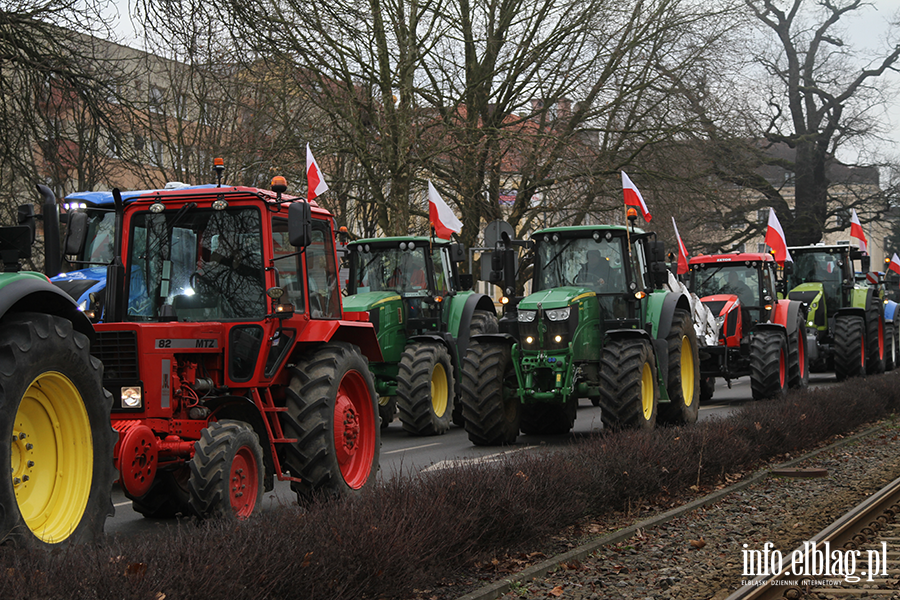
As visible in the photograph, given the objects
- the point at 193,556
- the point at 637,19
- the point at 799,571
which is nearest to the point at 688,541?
the point at 799,571

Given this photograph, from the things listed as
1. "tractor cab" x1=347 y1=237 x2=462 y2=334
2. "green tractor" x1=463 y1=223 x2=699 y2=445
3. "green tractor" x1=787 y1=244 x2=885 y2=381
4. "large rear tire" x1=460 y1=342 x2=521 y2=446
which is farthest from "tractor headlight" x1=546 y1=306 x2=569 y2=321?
"green tractor" x1=787 y1=244 x2=885 y2=381

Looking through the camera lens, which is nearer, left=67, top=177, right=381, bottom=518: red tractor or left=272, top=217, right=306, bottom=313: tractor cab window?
left=67, top=177, right=381, bottom=518: red tractor

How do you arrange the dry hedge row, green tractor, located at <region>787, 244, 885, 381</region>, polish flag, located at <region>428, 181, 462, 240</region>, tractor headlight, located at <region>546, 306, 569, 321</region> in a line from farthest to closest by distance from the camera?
green tractor, located at <region>787, 244, 885, 381</region> → polish flag, located at <region>428, 181, 462, 240</region> → tractor headlight, located at <region>546, 306, 569, 321</region> → the dry hedge row

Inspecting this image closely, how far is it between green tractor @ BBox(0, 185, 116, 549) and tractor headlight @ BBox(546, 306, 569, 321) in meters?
7.30

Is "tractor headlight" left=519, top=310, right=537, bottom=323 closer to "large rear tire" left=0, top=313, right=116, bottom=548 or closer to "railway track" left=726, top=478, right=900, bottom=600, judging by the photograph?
"railway track" left=726, top=478, right=900, bottom=600

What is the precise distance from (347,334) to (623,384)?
4.27m

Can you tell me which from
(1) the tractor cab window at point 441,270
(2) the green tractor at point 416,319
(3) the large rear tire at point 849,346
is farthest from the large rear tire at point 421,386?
(3) the large rear tire at point 849,346

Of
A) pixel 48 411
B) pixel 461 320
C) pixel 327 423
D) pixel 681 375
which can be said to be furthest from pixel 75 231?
pixel 461 320

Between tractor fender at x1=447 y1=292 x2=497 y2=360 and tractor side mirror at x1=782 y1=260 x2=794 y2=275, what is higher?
tractor side mirror at x1=782 y1=260 x2=794 y2=275

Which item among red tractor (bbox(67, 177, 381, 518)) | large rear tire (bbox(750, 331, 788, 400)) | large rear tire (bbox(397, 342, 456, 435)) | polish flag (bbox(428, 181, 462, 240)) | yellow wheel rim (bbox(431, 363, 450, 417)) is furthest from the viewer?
large rear tire (bbox(750, 331, 788, 400))

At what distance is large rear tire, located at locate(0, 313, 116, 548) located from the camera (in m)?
4.84

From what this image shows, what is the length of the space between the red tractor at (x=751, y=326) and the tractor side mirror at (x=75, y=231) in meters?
12.3

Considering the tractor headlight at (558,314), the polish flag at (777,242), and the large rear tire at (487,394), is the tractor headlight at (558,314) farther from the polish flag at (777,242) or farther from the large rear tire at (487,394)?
the polish flag at (777,242)

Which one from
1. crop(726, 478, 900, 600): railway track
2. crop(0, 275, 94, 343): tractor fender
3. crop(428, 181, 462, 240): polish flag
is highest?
crop(428, 181, 462, 240): polish flag
